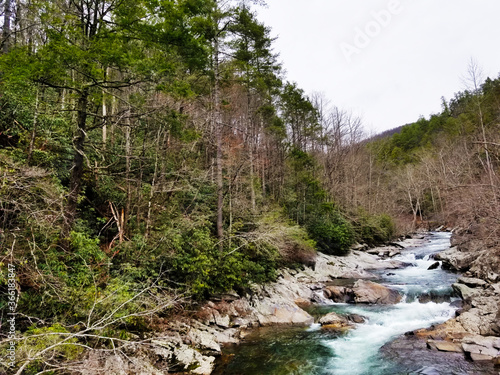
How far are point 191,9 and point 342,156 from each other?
22.6 m

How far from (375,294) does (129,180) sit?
11473 millimetres

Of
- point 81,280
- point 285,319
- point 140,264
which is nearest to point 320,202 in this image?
point 285,319

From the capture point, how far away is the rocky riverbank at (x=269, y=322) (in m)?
6.85

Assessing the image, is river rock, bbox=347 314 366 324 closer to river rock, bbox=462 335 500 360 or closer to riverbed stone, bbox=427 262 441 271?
river rock, bbox=462 335 500 360

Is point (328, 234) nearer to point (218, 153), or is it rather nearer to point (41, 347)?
point (218, 153)

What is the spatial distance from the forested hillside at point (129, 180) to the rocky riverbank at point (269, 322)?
58cm

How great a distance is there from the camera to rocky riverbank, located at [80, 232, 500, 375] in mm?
6852

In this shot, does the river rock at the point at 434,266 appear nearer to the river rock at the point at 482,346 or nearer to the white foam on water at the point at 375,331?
the white foam on water at the point at 375,331

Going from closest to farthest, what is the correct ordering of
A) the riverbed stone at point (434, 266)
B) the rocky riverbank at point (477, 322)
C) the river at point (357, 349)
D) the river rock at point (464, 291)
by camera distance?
the river at point (357, 349) → the rocky riverbank at point (477, 322) → the river rock at point (464, 291) → the riverbed stone at point (434, 266)

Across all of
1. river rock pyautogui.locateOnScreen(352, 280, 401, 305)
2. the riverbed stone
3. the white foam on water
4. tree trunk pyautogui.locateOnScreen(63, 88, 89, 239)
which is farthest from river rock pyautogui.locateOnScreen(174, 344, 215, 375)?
the riverbed stone

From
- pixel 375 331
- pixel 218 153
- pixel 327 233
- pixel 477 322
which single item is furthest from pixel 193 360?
pixel 327 233

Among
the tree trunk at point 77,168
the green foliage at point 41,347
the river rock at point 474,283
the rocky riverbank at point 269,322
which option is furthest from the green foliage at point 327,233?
the green foliage at point 41,347

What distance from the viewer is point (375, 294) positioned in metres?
13.2

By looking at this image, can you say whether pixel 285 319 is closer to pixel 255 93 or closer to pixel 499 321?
pixel 499 321
